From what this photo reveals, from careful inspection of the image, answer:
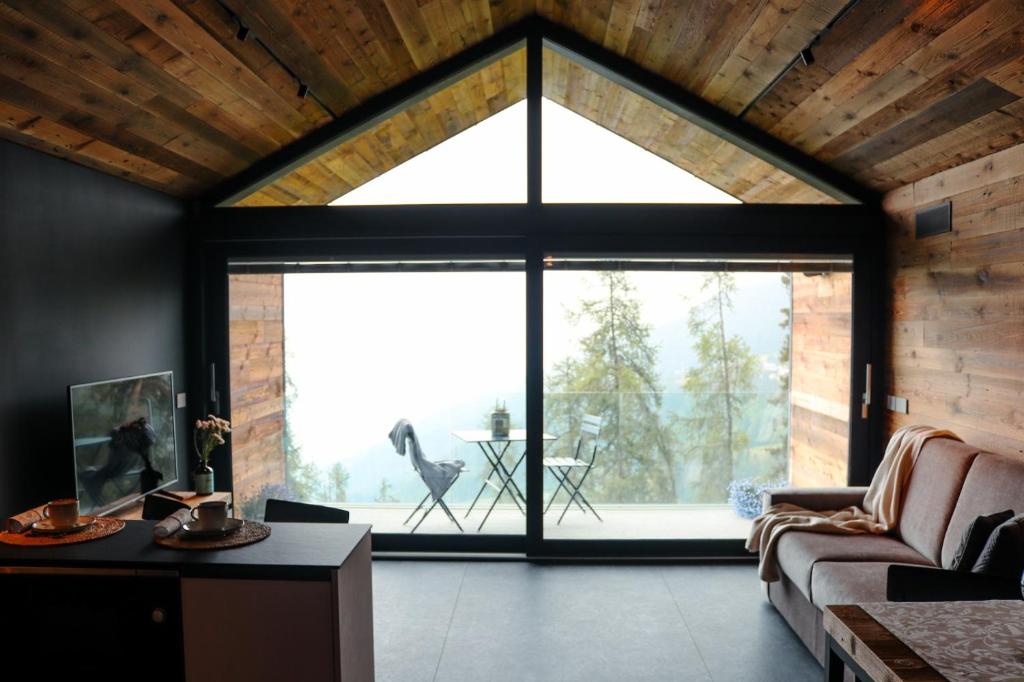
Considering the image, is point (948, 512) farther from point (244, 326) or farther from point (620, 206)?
point (244, 326)

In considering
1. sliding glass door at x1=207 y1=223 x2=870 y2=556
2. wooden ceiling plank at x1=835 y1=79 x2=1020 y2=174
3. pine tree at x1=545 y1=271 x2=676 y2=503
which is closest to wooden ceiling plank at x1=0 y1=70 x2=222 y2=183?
sliding glass door at x1=207 y1=223 x2=870 y2=556

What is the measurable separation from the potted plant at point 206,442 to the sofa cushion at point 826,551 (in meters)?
3.21

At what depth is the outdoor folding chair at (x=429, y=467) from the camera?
4.61 meters

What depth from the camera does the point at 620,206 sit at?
14.7 feet

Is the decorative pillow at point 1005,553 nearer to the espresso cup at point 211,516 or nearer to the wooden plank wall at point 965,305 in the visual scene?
the wooden plank wall at point 965,305

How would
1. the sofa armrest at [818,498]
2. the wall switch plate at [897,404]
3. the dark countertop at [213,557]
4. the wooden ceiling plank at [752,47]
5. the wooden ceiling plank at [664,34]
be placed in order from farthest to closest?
the wall switch plate at [897,404]
the sofa armrest at [818,498]
the wooden ceiling plank at [664,34]
the wooden ceiling plank at [752,47]
the dark countertop at [213,557]

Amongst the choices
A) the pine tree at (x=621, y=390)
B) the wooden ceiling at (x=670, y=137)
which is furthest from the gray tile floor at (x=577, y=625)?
the wooden ceiling at (x=670, y=137)

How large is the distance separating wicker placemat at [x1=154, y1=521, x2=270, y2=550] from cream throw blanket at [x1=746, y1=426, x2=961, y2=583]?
8.43ft

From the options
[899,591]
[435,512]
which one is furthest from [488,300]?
[899,591]

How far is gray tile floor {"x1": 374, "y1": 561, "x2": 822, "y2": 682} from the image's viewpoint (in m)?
3.11

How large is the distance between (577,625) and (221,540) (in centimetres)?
205

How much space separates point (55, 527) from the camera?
223 cm

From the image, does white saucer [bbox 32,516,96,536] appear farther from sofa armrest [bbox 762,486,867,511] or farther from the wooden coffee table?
sofa armrest [bbox 762,486,867,511]

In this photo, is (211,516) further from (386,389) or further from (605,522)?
(605,522)
